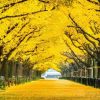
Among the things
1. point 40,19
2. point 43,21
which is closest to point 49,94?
point 40,19

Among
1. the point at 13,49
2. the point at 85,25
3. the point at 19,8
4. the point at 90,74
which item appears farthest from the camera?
the point at 90,74

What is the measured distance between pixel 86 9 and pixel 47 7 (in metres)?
3.52

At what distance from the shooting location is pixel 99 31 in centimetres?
3884

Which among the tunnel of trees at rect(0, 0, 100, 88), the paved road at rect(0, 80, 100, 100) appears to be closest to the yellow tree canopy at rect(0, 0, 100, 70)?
the tunnel of trees at rect(0, 0, 100, 88)

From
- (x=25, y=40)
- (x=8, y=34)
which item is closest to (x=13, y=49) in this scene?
(x=25, y=40)

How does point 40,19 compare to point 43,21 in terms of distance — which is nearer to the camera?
point 40,19

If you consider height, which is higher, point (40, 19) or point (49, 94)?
point (40, 19)

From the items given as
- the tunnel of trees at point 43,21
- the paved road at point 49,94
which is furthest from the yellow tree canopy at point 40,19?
the paved road at point 49,94

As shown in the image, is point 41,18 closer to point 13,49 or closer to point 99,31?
point 99,31

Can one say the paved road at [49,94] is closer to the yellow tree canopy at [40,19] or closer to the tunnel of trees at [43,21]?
the tunnel of trees at [43,21]

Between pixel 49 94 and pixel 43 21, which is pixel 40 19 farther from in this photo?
pixel 49 94

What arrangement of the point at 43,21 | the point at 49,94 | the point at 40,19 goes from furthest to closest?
the point at 43,21 < the point at 40,19 < the point at 49,94

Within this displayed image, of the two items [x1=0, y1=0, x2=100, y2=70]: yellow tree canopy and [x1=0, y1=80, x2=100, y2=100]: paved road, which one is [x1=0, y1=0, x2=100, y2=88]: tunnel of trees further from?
[x1=0, y1=80, x2=100, y2=100]: paved road

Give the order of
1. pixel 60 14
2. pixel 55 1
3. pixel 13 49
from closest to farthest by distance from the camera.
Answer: pixel 55 1
pixel 60 14
pixel 13 49
